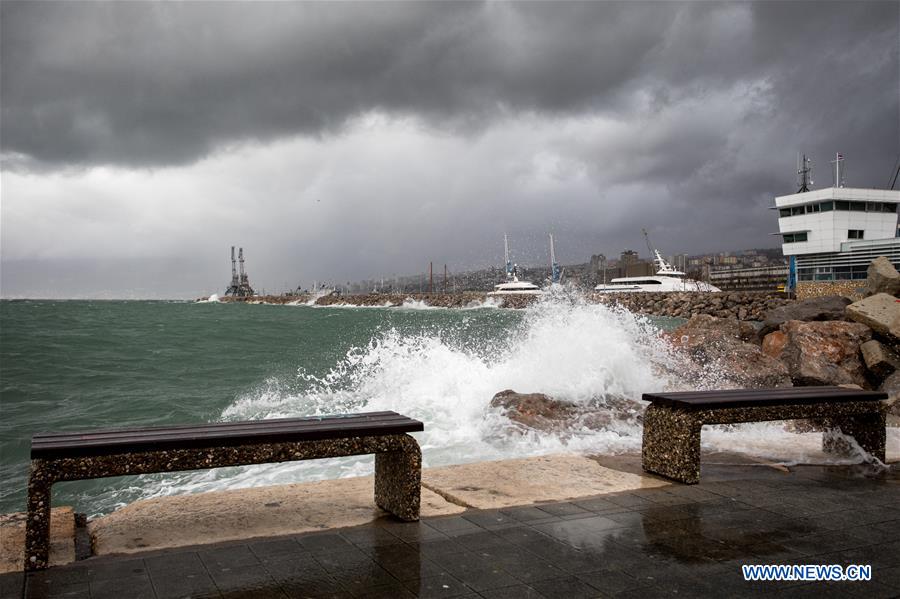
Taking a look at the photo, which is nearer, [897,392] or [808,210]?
[897,392]

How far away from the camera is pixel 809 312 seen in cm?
1606

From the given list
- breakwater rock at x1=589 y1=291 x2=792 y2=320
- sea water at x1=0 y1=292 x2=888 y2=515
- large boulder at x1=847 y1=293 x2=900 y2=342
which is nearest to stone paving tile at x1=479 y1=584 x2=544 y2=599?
sea water at x1=0 y1=292 x2=888 y2=515

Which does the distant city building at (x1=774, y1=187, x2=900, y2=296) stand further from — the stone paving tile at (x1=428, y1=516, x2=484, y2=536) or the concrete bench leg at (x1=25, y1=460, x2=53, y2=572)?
the concrete bench leg at (x1=25, y1=460, x2=53, y2=572)

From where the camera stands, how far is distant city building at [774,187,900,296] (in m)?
50.9

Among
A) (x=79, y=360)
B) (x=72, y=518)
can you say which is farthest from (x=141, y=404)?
(x=72, y=518)

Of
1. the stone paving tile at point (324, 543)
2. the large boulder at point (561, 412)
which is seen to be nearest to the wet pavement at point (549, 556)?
the stone paving tile at point (324, 543)

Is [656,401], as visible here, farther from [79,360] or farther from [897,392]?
[79,360]

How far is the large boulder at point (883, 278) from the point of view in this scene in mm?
15680

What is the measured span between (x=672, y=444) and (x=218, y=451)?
3.34 m

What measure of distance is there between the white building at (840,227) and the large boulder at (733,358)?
4675 cm

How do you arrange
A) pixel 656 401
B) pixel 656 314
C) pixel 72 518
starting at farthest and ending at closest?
pixel 656 314
pixel 656 401
pixel 72 518

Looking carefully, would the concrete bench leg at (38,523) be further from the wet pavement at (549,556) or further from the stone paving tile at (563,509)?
the stone paving tile at (563,509)

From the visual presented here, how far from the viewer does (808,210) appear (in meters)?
53.6

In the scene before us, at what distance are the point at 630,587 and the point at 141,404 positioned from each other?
42.6 feet
